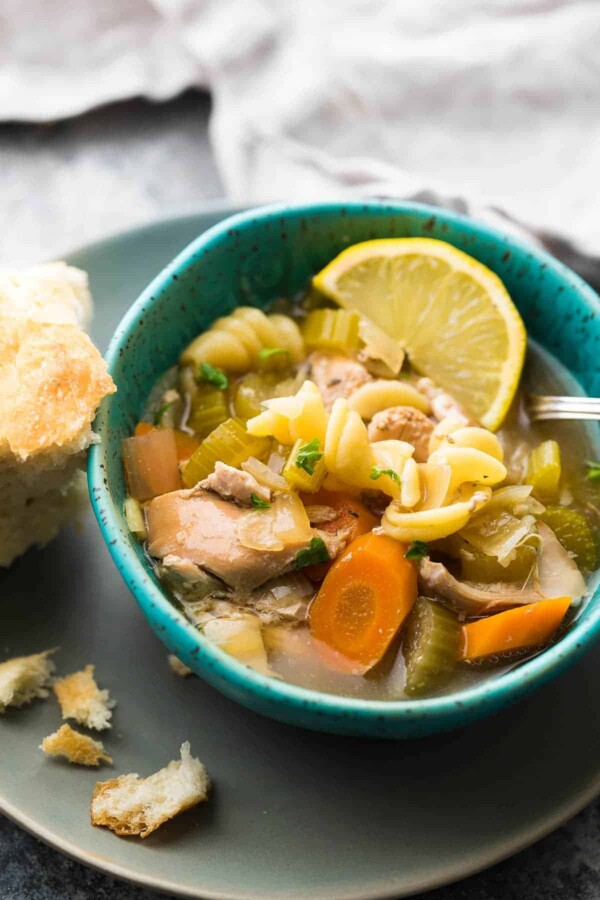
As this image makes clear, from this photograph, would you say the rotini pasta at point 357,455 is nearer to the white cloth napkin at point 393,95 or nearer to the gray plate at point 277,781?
the gray plate at point 277,781

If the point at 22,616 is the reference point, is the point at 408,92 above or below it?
above

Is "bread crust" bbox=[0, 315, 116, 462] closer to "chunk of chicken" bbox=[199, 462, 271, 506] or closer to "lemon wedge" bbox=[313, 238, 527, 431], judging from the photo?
"chunk of chicken" bbox=[199, 462, 271, 506]

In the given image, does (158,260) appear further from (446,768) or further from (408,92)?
(446,768)

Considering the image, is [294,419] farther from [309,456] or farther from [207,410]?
[207,410]

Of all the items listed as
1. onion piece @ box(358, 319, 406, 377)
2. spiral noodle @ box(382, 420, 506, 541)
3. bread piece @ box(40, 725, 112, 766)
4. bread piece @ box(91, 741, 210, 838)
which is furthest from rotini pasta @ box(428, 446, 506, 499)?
bread piece @ box(40, 725, 112, 766)

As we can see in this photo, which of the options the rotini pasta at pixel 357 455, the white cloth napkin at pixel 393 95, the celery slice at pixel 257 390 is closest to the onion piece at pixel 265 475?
the rotini pasta at pixel 357 455

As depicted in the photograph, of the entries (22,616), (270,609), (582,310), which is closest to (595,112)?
(582,310)

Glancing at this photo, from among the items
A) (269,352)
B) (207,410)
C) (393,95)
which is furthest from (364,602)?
(393,95)
